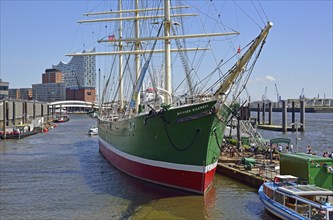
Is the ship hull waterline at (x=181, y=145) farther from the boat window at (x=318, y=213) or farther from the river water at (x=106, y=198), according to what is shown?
the boat window at (x=318, y=213)

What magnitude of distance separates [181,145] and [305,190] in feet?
25.1

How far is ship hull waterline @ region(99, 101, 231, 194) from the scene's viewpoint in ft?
74.7

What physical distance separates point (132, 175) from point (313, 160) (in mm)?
13269

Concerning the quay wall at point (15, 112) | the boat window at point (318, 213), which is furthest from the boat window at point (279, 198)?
the quay wall at point (15, 112)

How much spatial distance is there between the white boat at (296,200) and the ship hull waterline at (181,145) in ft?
13.4

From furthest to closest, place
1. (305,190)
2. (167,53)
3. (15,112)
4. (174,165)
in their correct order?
1. (15,112)
2. (167,53)
3. (174,165)
4. (305,190)

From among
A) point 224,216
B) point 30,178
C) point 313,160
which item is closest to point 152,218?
point 224,216

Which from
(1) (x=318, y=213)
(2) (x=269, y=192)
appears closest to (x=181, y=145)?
(2) (x=269, y=192)

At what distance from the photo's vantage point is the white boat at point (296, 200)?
54.1 feet

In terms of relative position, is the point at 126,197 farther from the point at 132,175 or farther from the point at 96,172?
the point at 96,172

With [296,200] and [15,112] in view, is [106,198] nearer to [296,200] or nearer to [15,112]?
[296,200]

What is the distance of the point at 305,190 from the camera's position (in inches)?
722

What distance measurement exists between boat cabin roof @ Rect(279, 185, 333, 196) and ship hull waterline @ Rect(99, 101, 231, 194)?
17.0ft

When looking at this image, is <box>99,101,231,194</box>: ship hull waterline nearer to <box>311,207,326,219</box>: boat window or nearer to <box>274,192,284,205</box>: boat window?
<box>274,192,284,205</box>: boat window
